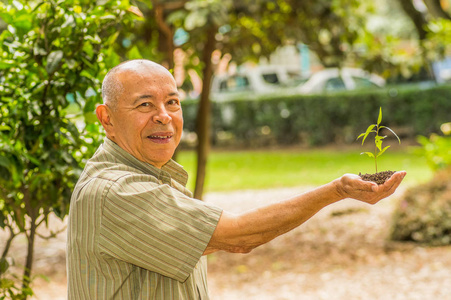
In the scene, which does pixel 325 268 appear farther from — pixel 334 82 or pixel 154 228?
pixel 334 82

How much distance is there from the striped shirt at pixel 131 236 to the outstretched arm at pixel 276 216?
0.18 feet

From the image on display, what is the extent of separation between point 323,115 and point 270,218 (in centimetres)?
1325

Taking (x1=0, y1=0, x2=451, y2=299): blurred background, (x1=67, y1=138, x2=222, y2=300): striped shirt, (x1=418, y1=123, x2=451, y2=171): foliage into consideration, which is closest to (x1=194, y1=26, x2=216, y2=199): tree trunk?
(x1=0, y1=0, x2=451, y2=299): blurred background

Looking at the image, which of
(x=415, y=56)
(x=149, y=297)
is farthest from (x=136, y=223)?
(x=415, y=56)

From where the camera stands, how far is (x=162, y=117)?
75.4 inches

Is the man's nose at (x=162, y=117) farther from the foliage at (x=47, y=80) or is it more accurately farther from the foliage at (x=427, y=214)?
the foliage at (x=427, y=214)

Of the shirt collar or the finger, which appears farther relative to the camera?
the shirt collar

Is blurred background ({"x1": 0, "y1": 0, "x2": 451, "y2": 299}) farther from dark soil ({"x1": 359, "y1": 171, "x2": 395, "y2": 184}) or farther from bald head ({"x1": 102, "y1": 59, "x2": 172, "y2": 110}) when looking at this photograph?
bald head ({"x1": 102, "y1": 59, "x2": 172, "y2": 110})

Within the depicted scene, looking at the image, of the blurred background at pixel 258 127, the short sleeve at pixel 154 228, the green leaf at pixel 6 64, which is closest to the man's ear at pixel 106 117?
the short sleeve at pixel 154 228

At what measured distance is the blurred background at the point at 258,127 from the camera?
296 centimetres

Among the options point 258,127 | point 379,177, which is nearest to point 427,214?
point 379,177

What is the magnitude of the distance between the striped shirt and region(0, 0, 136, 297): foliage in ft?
3.79

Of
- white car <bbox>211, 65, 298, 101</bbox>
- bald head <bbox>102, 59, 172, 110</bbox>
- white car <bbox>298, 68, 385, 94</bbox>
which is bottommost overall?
bald head <bbox>102, 59, 172, 110</bbox>

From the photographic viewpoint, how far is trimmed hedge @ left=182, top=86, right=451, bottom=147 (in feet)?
46.5
